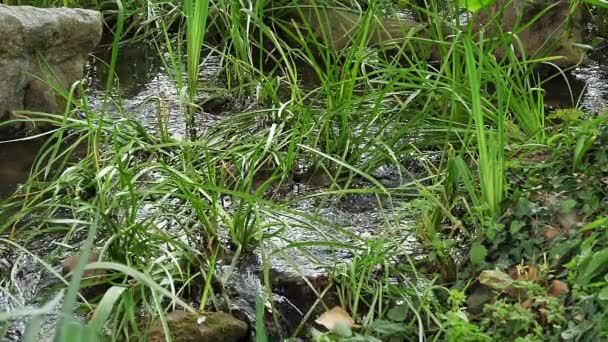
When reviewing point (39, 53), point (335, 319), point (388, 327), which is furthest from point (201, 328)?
point (39, 53)

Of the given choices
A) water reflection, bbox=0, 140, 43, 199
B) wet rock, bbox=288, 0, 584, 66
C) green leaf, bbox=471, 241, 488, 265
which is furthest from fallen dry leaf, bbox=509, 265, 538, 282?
wet rock, bbox=288, 0, 584, 66

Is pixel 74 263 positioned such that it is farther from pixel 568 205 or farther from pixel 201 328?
pixel 568 205

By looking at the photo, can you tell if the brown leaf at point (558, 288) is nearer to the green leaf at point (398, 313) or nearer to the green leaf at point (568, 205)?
the green leaf at point (568, 205)

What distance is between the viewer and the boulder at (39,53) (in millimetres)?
3328

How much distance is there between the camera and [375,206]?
2.95 metres

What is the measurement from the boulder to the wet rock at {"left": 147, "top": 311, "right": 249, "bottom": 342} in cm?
128

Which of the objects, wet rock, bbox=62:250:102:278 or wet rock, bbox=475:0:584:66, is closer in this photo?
wet rock, bbox=62:250:102:278

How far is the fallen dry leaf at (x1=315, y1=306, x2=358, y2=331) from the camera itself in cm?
227

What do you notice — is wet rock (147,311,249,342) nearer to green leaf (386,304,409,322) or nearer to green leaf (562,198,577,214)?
green leaf (386,304,409,322)

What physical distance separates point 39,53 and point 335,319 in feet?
5.76

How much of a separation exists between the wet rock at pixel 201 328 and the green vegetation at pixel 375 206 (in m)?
0.05

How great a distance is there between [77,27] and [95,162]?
924 mm

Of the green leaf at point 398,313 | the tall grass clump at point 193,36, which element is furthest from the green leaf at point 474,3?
the tall grass clump at point 193,36

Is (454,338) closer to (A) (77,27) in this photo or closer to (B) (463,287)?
(B) (463,287)
